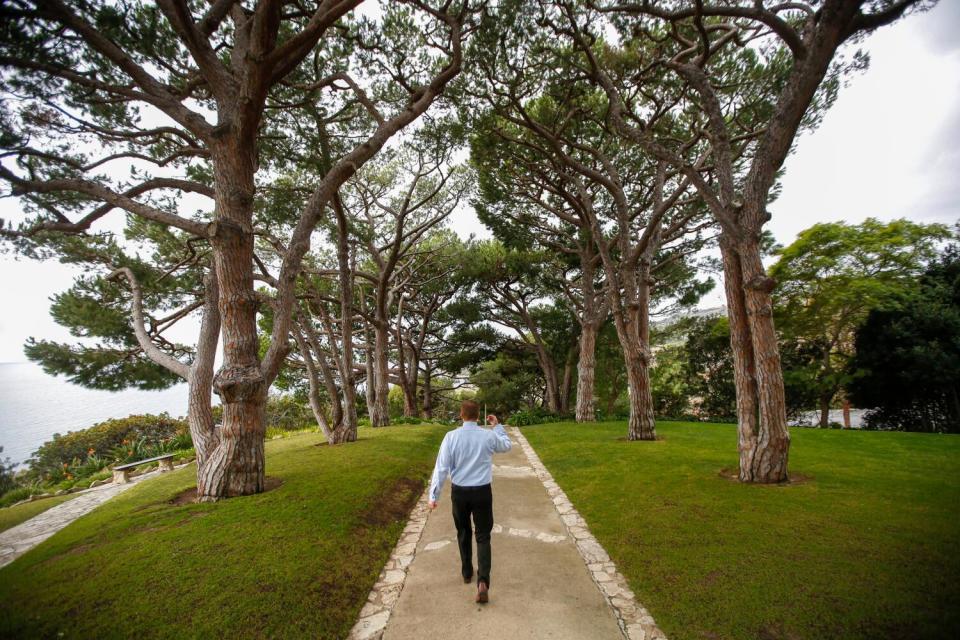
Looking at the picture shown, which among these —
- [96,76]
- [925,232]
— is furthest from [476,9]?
[925,232]

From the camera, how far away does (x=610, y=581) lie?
12.3ft

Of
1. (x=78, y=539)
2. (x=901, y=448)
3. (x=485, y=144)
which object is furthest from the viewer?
(x=485, y=144)

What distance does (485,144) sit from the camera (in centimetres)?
1148

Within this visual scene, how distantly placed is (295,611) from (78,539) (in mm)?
3717

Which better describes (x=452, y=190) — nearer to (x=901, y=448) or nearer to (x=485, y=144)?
(x=485, y=144)

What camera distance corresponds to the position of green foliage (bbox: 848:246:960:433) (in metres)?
11.7

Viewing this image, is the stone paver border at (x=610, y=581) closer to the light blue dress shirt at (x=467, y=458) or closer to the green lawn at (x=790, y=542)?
the green lawn at (x=790, y=542)

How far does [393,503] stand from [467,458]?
9.99ft

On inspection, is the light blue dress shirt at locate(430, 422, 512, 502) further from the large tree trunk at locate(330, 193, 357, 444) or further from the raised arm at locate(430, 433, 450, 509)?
the large tree trunk at locate(330, 193, 357, 444)

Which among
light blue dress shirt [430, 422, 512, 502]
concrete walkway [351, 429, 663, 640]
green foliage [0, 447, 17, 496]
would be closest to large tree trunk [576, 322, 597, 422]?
concrete walkway [351, 429, 663, 640]

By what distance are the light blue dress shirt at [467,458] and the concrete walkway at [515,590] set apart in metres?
0.92

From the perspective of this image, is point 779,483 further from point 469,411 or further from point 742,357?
point 469,411

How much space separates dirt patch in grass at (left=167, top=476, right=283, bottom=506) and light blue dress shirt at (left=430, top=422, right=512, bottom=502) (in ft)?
12.9

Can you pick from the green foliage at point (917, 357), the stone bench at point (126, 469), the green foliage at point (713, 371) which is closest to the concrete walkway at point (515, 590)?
the stone bench at point (126, 469)
